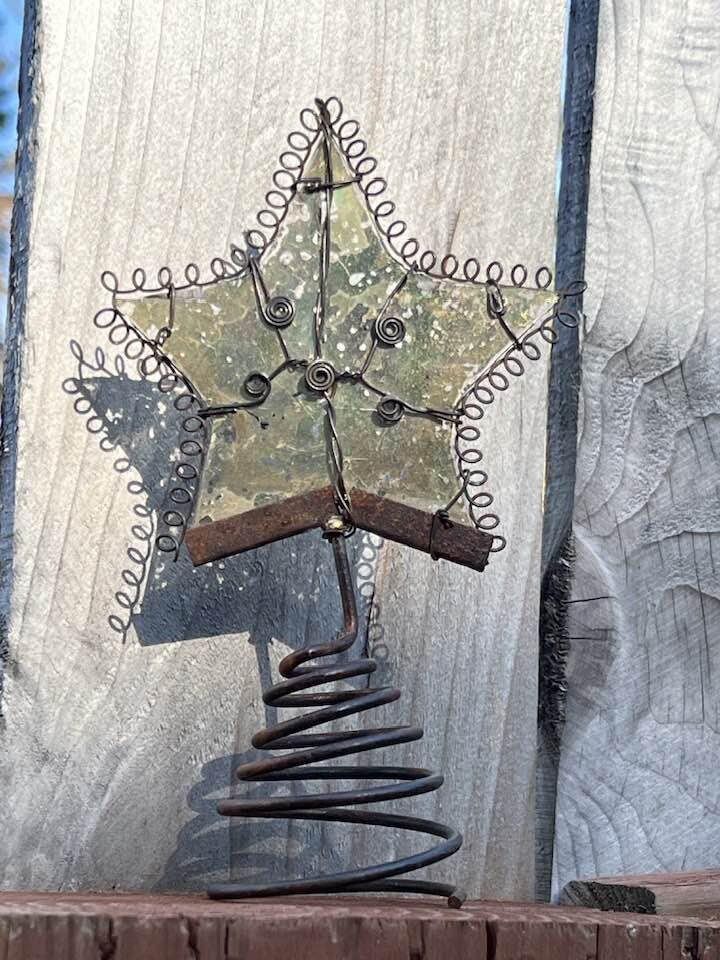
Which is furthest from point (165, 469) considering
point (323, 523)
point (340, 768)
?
point (340, 768)

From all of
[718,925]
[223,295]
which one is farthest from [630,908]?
[223,295]

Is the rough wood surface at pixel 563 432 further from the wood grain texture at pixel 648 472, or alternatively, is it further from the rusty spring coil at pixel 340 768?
the rusty spring coil at pixel 340 768

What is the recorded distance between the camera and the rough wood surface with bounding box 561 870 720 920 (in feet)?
3.78

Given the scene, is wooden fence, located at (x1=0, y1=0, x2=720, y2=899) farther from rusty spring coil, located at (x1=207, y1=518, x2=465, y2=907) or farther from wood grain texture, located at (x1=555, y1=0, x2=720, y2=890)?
rusty spring coil, located at (x1=207, y1=518, x2=465, y2=907)

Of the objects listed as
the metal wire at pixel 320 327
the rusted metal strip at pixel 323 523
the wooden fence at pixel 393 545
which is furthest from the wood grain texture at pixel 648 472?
the rusted metal strip at pixel 323 523

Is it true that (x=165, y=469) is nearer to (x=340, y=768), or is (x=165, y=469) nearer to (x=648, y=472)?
(x=340, y=768)

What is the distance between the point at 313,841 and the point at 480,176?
2.12 feet

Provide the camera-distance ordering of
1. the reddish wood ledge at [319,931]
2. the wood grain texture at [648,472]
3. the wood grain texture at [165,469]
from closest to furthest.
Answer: the reddish wood ledge at [319,931]
the wood grain texture at [165,469]
the wood grain texture at [648,472]

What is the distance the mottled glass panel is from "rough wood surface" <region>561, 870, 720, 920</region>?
0.35 m

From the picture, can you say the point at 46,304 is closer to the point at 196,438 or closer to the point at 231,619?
the point at 196,438

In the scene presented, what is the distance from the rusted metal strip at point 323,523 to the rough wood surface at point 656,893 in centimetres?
30

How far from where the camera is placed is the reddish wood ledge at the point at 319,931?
91cm

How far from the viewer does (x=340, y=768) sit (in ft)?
3.79

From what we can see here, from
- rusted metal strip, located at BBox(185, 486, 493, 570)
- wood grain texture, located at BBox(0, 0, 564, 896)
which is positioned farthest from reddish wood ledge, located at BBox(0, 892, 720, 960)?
rusted metal strip, located at BBox(185, 486, 493, 570)
